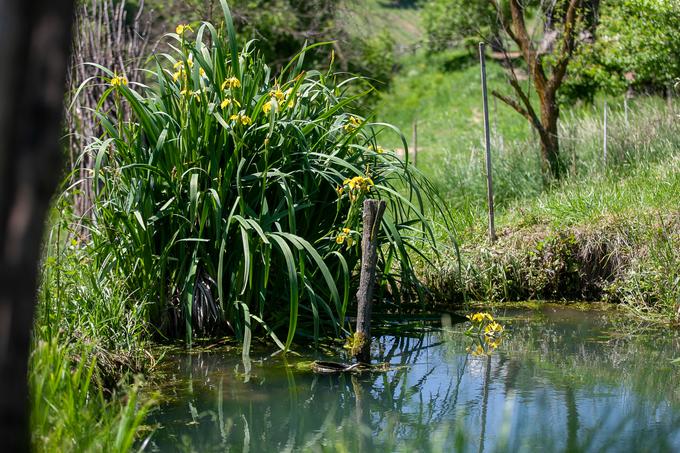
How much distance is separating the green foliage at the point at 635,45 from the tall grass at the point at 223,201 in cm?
543

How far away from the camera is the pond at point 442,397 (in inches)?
187

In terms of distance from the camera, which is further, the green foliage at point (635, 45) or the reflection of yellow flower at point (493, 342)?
the green foliage at point (635, 45)

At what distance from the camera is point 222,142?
6598 millimetres

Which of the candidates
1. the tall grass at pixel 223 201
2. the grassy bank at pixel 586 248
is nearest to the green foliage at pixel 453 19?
the grassy bank at pixel 586 248

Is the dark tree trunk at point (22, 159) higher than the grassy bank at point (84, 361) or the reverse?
higher

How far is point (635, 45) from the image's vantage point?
1170 centimetres

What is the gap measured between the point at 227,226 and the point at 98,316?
3.53ft

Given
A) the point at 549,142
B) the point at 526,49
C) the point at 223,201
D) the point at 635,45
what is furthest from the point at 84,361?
the point at 635,45

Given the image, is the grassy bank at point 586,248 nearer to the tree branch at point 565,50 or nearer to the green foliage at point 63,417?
the tree branch at point 565,50

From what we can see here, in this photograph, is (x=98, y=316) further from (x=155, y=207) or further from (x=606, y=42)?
(x=606, y=42)

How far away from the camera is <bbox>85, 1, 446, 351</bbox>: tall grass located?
634 cm

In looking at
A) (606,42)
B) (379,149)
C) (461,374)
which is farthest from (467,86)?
(461,374)

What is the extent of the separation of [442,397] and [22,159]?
3.96 metres

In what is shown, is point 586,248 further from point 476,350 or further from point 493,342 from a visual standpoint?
point 476,350
